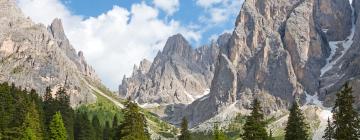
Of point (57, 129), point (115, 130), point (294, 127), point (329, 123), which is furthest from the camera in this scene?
point (57, 129)

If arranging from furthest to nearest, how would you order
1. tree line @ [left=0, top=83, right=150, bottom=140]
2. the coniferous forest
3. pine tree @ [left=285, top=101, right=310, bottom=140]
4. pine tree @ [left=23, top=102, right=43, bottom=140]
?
pine tree @ [left=23, top=102, right=43, bottom=140] < pine tree @ [left=285, top=101, right=310, bottom=140] < tree line @ [left=0, top=83, right=150, bottom=140] < the coniferous forest

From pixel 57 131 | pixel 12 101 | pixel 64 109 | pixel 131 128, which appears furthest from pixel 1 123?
pixel 131 128

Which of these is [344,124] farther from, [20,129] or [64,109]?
[64,109]

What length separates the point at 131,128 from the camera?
44.7 meters

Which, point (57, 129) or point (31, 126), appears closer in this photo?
point (31, 126)

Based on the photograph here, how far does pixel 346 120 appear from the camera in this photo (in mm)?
40062

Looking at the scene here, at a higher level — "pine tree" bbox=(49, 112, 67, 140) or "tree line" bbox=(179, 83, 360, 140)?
"pine tree" bbox=(49, 112, 67, 140)

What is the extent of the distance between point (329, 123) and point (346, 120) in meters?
8.60

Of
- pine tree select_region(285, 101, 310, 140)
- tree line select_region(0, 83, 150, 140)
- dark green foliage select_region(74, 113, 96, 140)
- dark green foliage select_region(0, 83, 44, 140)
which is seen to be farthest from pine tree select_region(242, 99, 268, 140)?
dark green foliage select_region(74, 113, 96, 140)

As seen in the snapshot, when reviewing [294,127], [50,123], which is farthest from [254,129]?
[50,123]

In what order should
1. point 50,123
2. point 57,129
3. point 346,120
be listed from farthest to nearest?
point 50,123 → point 57,129 → point 346,120

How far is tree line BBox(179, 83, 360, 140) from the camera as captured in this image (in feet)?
130

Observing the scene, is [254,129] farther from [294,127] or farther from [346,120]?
[346,120]

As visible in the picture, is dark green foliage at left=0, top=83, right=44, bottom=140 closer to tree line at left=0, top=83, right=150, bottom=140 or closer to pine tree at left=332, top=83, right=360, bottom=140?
tree line at left=0, top=83, right=150, bottom=140
